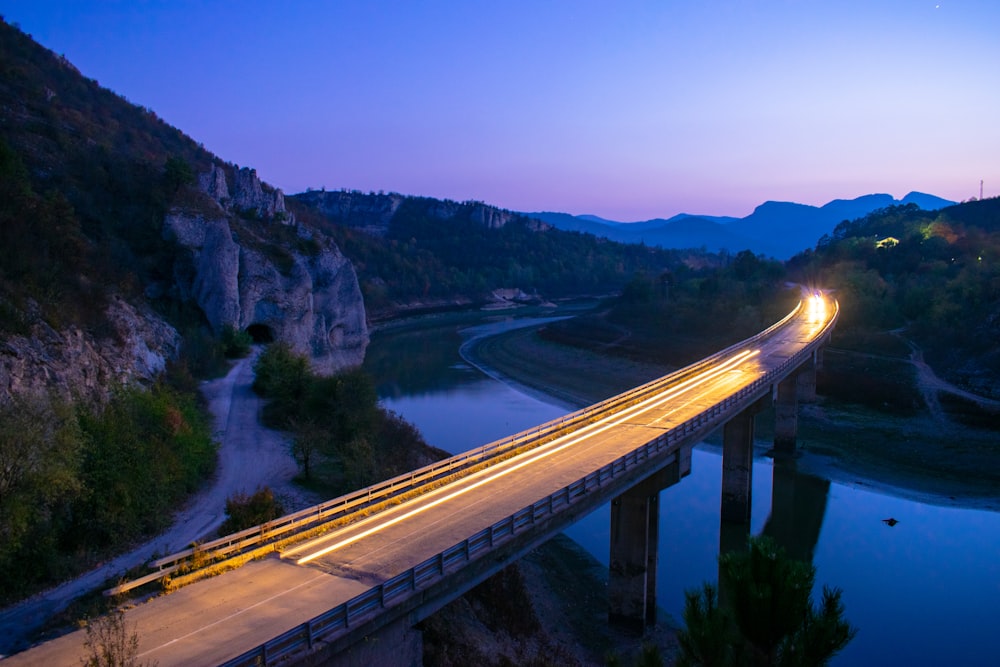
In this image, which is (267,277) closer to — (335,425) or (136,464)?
(335,425)

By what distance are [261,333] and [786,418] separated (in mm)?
43425

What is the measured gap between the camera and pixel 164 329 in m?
42.2

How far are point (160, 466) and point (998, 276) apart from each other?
3096 inches

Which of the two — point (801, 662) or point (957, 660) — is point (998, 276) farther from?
point (801, 662)

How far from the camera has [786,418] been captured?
1633 inches

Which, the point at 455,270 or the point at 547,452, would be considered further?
the point at 455,270

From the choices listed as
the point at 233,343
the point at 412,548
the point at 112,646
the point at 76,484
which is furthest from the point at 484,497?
the point at 233,343

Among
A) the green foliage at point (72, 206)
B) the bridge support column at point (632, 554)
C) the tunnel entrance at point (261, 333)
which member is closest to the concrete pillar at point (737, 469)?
the bridge support column at point (632, 554)

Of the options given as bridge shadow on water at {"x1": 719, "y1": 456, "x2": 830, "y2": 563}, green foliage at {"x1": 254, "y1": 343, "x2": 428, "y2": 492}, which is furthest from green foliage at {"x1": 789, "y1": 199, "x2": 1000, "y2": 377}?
green foliage at {"x1": 254, "y1": 343, "x2": 428, "y2": 492}

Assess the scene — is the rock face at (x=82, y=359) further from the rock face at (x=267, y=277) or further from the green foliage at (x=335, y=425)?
the rock face at (x=267, y=277)

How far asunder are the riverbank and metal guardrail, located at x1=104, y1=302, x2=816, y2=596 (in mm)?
15647

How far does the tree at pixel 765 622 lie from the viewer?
10422 mm

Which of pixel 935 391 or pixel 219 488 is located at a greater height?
pixel 219 488

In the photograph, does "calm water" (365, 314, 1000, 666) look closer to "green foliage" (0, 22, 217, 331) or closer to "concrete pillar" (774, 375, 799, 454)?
"concrete pillar" (774, 375, 799, 454)
